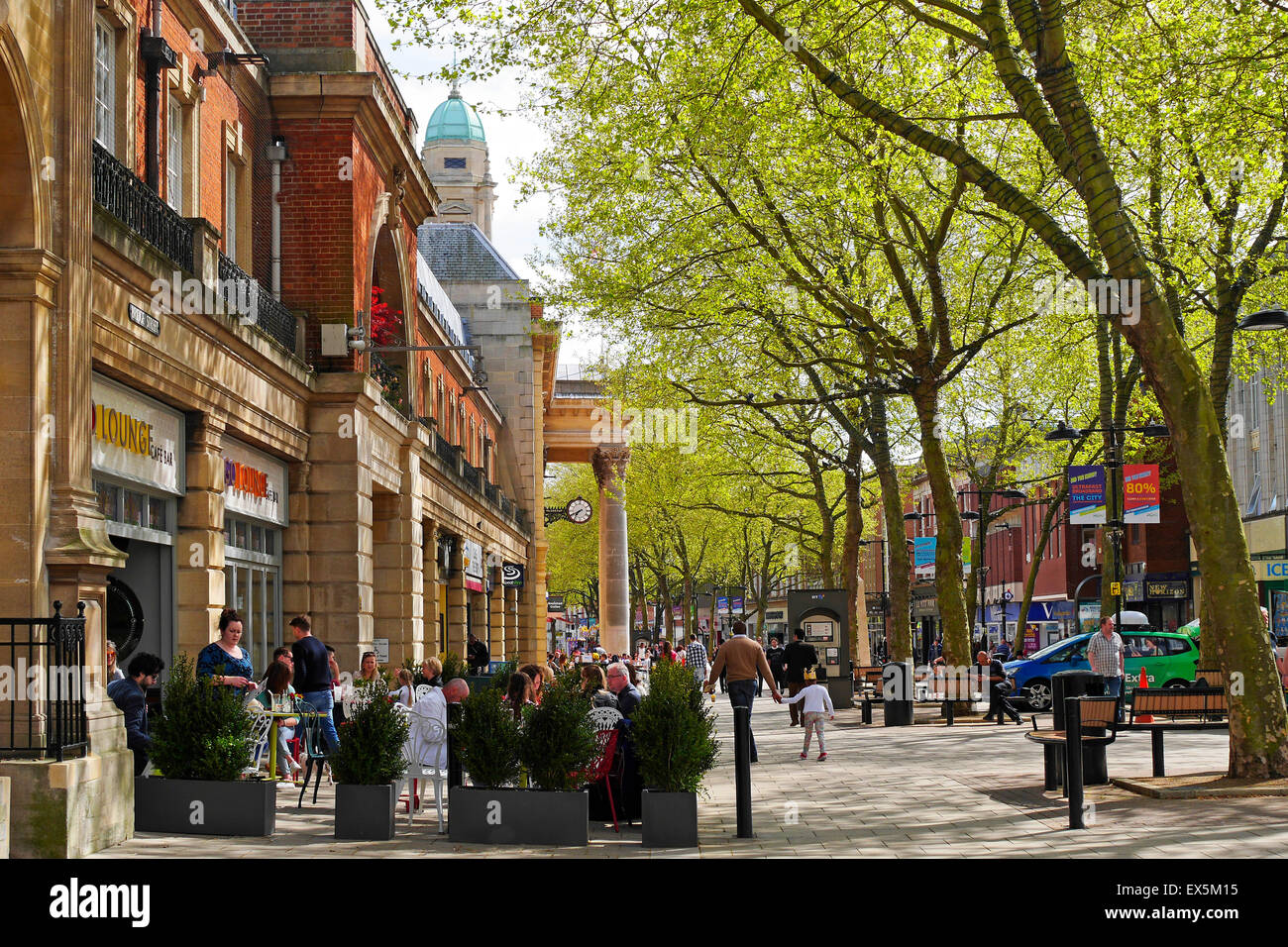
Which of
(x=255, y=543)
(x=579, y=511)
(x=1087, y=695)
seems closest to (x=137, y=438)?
(x=255, y=543)

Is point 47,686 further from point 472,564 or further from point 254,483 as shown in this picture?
point 472,564

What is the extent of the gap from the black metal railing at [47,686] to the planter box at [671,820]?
13.1 feet

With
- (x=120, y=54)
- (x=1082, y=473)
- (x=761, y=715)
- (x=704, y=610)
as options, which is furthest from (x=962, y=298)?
(x=704, y=610)

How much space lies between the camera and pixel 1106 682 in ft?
76.0

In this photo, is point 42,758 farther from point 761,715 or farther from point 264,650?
point 761,715

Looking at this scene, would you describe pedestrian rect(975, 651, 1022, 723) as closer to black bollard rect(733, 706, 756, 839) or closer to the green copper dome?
black bollard rect(733, 706, 756, 839)

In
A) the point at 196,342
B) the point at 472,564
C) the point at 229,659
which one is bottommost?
the point at 229,659

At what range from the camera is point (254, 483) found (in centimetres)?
1916

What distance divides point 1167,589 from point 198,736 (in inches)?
2200

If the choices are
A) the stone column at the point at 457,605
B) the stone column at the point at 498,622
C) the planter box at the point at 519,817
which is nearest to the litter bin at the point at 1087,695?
the planter box at the point at 519,817

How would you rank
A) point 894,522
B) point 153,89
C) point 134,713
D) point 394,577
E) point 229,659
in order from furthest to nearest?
point 894,522 < point 394,577 < point 153,89 < point 229,659 < point 134,713

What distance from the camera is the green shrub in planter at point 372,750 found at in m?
11.5

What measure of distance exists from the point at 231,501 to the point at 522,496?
38.5 metres

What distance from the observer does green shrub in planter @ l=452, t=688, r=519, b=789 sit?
11234 mm
